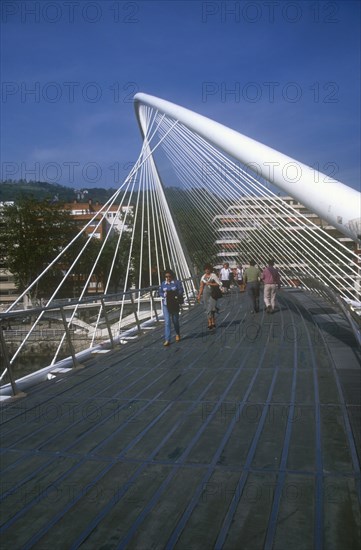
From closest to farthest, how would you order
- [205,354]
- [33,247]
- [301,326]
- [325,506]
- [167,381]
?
[325,506]
[167,381]
[205,354]
[301,326]
[33,247]

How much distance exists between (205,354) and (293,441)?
387cm

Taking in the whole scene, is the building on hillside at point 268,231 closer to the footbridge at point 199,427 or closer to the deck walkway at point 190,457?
the footbridge at point 199,427

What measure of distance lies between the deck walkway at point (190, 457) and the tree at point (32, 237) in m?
31.6

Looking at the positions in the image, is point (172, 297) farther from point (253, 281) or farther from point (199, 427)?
point (199, 427)

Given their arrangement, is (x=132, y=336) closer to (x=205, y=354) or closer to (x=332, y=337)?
(x=205, y=354)

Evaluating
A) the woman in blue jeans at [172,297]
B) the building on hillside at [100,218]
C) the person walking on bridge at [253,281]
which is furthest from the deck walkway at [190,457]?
the person walking on bridge at [253,281]

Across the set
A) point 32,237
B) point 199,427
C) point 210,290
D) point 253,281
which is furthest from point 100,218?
point 199,427

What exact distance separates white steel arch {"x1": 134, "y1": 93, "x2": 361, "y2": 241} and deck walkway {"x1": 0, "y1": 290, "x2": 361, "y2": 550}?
1547 mm

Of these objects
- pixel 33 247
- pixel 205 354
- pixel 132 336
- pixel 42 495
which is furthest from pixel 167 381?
pixel 33 247

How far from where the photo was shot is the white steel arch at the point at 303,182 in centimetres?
335

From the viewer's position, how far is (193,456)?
3.68 m

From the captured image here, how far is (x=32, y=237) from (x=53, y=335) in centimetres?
3081

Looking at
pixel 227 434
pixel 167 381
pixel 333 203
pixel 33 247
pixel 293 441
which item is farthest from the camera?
pixel 33 247

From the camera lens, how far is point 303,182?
405cm
